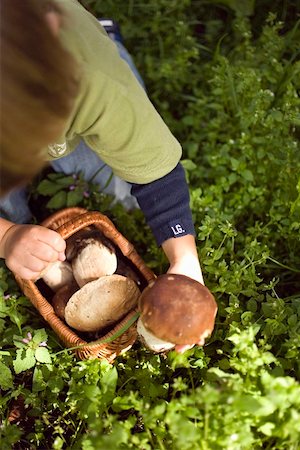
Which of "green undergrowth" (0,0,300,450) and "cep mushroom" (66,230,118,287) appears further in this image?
"cep mushroom" (66,230,118,287)

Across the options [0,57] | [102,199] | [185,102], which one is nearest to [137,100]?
[0,57]

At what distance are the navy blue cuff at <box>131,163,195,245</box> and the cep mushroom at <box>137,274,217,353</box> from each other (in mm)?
361

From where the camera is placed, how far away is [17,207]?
8.49ft

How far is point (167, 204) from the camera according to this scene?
216 centimetres

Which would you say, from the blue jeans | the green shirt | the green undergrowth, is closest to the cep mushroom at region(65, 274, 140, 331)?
the green undergrowth

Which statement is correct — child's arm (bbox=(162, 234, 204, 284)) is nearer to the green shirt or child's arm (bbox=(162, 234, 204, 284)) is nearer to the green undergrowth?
the green undergrowth

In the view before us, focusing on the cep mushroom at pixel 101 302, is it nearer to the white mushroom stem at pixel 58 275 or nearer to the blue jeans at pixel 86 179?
the white mushroom stem at pixel 58 275

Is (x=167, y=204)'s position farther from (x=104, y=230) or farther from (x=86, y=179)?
(x=86, y=179)

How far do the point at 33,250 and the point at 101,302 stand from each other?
0.99ft

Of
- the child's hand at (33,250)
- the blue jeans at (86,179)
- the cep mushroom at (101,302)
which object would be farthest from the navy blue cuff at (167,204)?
the blue jeans at (86,179)

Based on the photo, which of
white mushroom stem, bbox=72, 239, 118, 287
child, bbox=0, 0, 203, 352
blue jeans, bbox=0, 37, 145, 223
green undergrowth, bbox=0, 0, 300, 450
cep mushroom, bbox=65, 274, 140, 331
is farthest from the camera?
blue jeans, bbox=0, 37, 145, 223

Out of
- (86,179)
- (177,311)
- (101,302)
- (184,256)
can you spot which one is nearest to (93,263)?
(101,302)

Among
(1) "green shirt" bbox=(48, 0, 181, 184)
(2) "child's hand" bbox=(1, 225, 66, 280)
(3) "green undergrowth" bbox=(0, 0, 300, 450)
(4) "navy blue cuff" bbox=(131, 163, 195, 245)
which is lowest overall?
(3) "green undergrowth" bbox=(0, 0, 300, 450)

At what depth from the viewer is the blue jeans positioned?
2.57 metres
